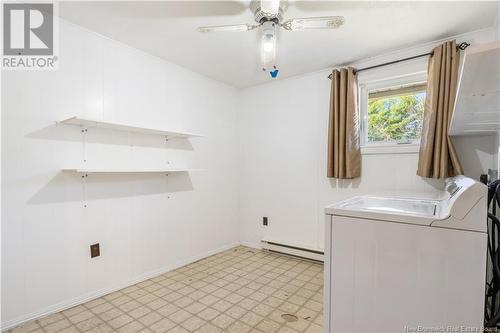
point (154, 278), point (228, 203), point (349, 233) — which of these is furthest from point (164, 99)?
point (349, 233)

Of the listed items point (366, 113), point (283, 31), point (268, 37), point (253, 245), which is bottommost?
point (253, 245)

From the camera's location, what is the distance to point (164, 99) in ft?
8.89

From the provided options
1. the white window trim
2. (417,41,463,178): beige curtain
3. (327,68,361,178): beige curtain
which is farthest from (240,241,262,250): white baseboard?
(417,41,463,178): beige curtain

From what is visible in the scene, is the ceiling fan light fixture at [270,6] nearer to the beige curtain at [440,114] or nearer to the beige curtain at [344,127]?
the beige curtain at [344,127]

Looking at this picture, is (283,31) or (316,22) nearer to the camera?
(316,22)

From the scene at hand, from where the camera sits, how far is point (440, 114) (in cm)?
213

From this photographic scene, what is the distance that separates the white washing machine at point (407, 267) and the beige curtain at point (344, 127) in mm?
1416

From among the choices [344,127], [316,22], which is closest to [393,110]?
[344,127]

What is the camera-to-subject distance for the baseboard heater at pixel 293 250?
114 inches

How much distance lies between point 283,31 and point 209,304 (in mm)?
2275

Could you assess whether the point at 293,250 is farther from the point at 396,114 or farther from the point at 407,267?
the point at 407,267

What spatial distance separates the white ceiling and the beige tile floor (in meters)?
2.19

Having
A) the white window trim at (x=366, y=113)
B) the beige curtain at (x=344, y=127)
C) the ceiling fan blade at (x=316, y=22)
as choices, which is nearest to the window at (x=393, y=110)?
the white window trim at (x=366, y=113)

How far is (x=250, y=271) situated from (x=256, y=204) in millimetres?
1003
